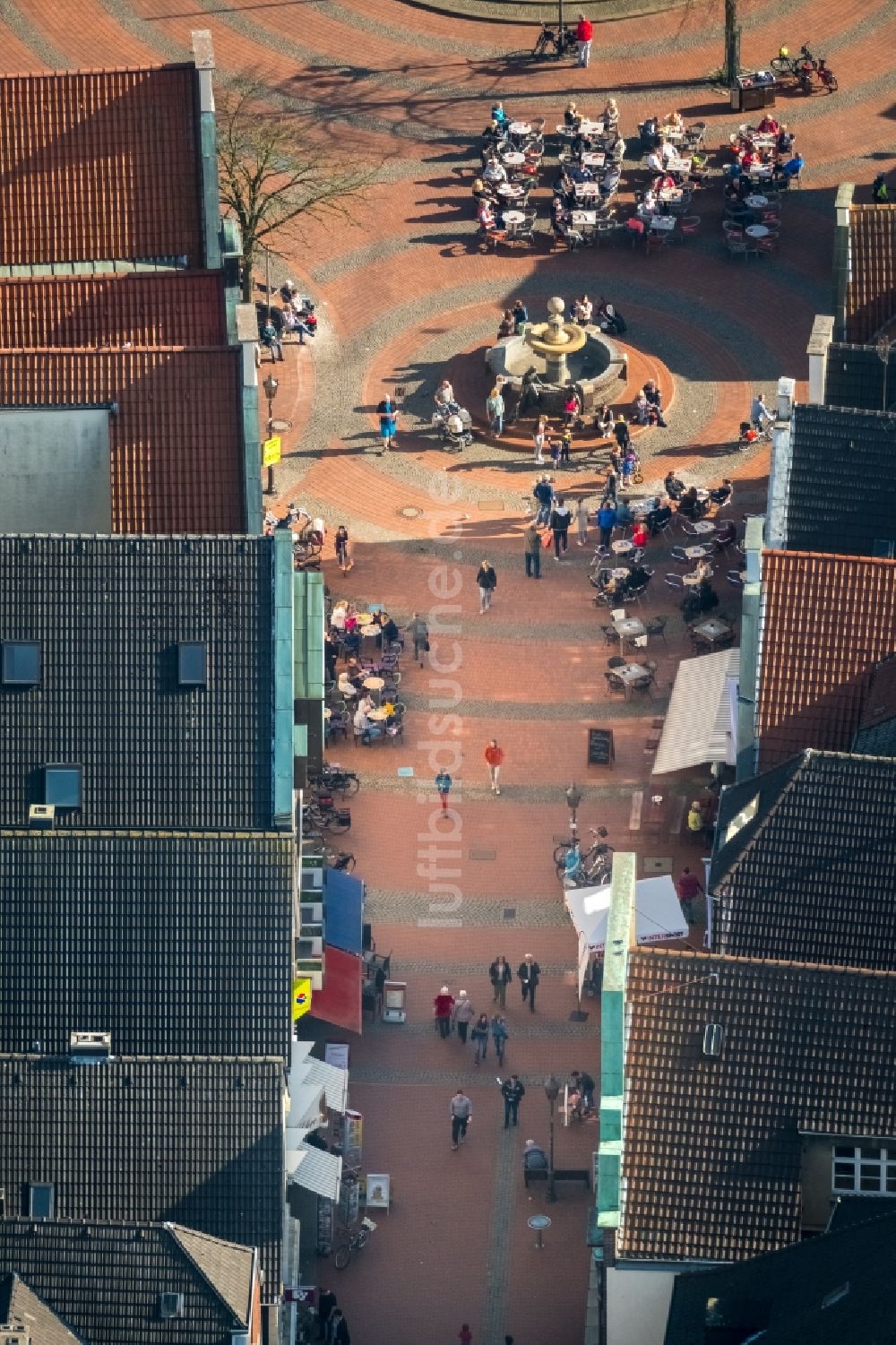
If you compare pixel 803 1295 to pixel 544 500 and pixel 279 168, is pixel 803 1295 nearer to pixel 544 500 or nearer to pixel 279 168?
pixel 544 500

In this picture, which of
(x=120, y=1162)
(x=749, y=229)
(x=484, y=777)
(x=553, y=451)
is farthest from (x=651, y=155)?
(x=120, y=1162)

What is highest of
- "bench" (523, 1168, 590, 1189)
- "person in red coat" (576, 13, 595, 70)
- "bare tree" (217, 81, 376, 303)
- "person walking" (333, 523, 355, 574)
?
"person in red coat" (576, 13, 595, 70)

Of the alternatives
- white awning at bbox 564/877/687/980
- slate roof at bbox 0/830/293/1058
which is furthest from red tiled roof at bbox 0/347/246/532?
slate roof at bbox 0/830/293/1058

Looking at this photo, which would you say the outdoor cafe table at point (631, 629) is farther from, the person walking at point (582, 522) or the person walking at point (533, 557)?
the person walking at point (582, 522)

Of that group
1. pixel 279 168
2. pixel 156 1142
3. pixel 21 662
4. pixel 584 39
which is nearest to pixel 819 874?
pixel 156 1142

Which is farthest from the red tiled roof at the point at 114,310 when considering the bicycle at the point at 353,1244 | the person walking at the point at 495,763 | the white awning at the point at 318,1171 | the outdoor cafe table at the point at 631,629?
the bicycle at the point at 353,1244

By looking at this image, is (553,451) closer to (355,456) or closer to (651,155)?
(355,456)

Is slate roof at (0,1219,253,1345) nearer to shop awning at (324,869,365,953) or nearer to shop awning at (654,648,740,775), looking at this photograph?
shop awning at (324,869,365,953)

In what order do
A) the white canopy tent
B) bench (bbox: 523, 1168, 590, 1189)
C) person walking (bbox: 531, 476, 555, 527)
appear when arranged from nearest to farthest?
bench (bbox: 523, 1168, 590, 1189), the white canopy tent, person walking (bbox: 531, 476, 555, 527)
